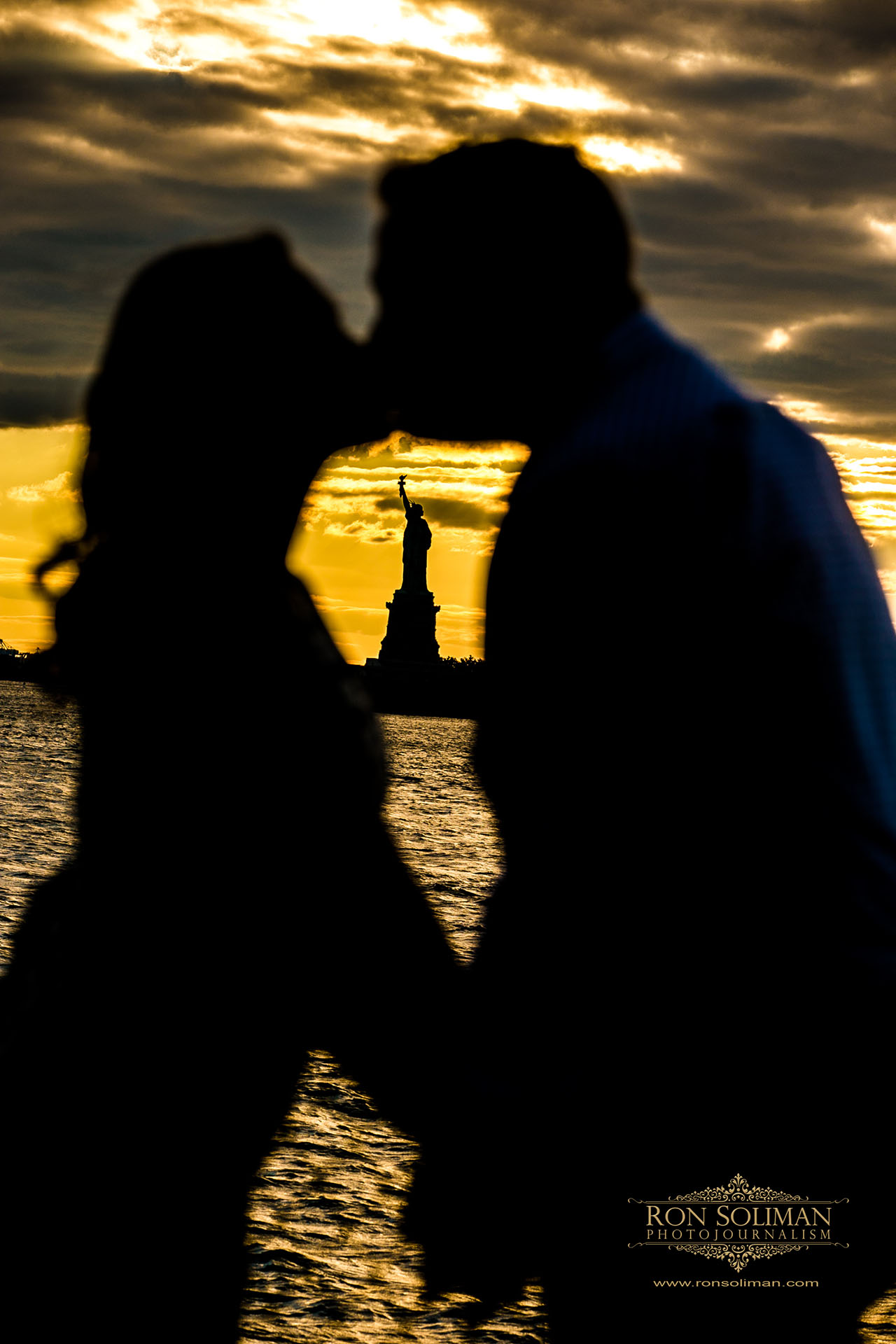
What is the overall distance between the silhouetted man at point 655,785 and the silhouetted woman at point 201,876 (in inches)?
4.9

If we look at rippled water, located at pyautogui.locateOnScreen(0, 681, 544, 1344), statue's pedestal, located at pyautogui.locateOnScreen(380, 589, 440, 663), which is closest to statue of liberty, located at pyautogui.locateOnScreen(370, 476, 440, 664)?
statue's pedestal, located at pyautogui.locateOnScreen(380, 589, 440, 663)

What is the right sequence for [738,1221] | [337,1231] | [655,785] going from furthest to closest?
[337,1231]
[738,1221]
[655,785]

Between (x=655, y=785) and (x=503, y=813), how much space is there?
0.14 meters

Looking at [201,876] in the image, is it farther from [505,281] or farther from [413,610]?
[413,610]

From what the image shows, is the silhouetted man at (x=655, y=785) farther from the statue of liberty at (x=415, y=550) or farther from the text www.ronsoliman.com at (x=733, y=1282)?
the statue of liberty at (x=415, y=550)

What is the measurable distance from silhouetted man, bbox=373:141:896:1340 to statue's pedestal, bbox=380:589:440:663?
45519 mm

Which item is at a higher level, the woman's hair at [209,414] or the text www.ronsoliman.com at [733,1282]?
the woman's hair at [209,414]

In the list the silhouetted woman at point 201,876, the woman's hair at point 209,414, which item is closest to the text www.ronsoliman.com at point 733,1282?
the silhouetted woman at point 201,876

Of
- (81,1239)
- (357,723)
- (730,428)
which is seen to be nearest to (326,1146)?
(81,1239)

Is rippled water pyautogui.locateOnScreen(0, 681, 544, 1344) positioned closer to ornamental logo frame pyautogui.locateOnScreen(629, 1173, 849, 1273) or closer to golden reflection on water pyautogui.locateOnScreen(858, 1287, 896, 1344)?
ornamental logo frame pyautogui.locateOnScreen(629, 1173, 849, 1273)

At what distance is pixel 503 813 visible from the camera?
108 centimetres

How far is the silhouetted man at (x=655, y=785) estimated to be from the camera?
100 centimetres

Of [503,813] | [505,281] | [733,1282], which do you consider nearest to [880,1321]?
[733,1282]

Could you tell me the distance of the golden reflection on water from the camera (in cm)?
116
